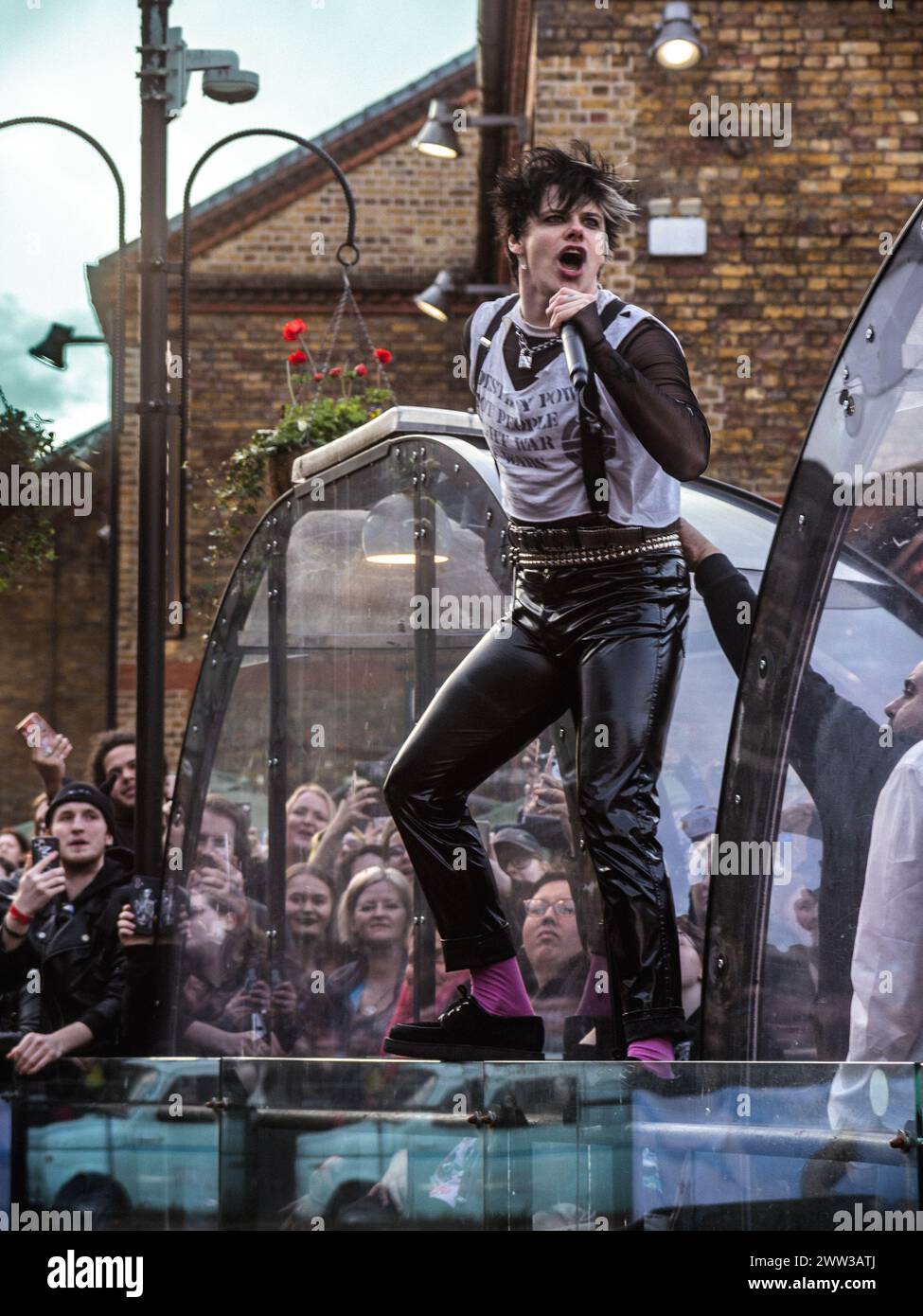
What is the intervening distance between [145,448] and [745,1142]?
384cm

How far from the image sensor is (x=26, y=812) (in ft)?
75.4

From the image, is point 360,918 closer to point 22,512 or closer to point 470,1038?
point 470,1038

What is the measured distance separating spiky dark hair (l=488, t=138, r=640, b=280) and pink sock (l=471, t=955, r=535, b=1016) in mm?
1578

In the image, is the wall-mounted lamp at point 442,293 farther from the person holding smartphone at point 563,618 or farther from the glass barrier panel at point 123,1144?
the glass barrier panel at point 123,1144

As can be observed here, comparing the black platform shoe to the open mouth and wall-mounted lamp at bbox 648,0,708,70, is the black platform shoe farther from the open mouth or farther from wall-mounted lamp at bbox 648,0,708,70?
wall-mounted lamp at bbox 648,0,708,70

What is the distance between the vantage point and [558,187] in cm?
363

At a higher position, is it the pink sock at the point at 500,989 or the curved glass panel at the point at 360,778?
the curved glass panel at the point at 360,778

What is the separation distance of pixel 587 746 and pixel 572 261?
1.02m

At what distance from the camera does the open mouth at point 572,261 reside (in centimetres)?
364

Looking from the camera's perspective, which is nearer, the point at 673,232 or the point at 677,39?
the point at 677,39

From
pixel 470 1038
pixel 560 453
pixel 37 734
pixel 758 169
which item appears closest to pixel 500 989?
A: pixel 470 1038

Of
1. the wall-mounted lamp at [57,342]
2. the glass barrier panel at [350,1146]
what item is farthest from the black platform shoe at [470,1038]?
the wall-mounted lamp at [57,342]

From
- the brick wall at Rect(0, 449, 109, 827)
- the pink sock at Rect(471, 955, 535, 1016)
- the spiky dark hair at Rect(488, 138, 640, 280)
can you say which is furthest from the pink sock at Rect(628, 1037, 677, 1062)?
the brick wall at Rect(0, 449, 109, 827)

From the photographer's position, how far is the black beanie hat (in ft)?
20.1
